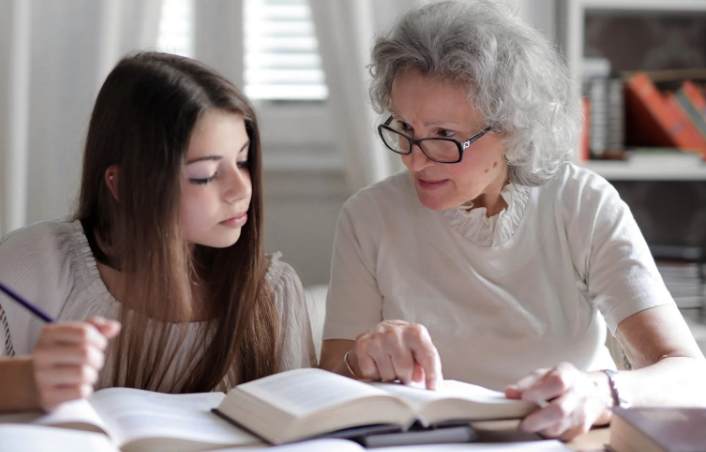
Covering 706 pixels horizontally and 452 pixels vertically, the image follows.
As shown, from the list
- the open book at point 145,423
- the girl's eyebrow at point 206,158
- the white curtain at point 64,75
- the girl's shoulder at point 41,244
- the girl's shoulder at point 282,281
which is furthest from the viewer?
the white curtain at point 64,75

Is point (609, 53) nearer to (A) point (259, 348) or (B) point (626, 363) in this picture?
(B) point (626, 363)

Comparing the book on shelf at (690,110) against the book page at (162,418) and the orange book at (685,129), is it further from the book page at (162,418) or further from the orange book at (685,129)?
the book page at (162,418)

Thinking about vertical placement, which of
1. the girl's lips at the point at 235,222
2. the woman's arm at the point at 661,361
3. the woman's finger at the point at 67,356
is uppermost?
the girl's lips at the point at 235,222

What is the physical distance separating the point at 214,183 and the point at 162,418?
406 millimetres

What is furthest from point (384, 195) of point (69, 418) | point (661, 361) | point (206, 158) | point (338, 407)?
point (69, 418)

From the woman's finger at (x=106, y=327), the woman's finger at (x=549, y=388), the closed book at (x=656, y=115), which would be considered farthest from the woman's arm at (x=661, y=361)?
the closed book at (x=656, y=115)

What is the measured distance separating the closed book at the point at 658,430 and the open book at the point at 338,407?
0.32ft

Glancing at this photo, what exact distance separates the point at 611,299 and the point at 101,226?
868mm

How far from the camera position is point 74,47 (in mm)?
2012

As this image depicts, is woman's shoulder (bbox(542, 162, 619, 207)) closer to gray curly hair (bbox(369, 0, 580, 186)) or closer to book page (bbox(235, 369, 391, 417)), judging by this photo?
gray curly hair (bbox(369, 0, 580, 186))

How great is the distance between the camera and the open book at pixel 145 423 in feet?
2.73

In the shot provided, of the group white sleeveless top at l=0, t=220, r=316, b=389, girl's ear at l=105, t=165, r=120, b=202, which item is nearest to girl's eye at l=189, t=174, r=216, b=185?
girl's ear at l=105, t=165, r=120, b=202

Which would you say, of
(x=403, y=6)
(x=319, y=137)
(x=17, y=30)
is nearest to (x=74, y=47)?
(x=17, y=30)

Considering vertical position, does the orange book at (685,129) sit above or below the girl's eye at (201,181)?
above
